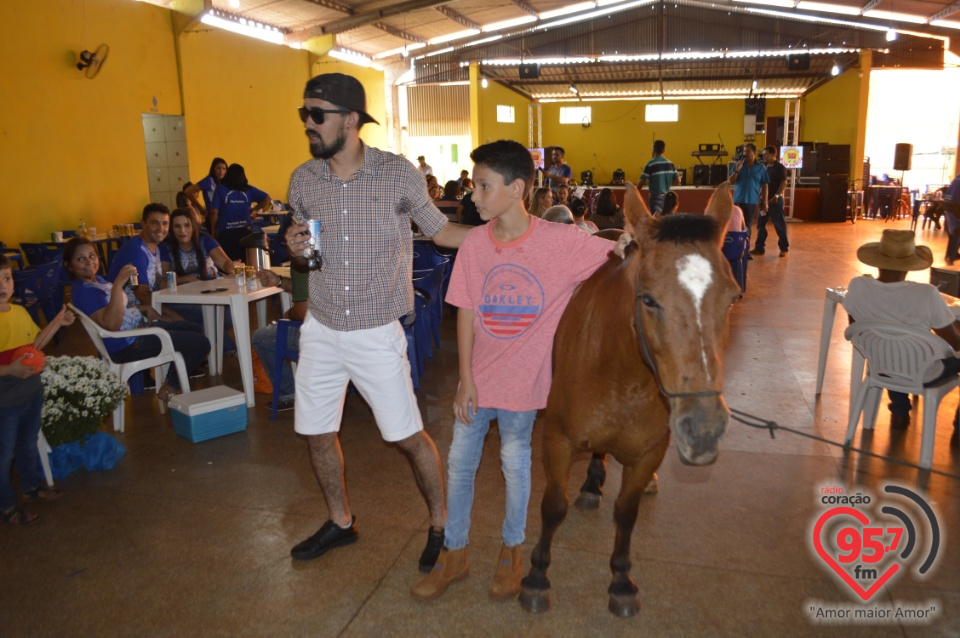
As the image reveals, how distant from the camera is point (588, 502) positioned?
3279mm

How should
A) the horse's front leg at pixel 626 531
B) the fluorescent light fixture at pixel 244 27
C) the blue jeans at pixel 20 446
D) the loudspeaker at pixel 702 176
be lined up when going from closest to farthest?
the horse's front leg at pixel 626 531 → the blue jeans at pixel 20 446 → the fluorescent light fixture at pixel 244 27 → the loudspeaker at pixel 702 176

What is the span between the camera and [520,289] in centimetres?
228

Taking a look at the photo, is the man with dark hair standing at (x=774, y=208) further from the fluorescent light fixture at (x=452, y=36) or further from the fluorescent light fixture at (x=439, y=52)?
the fluorescent light fixture at (x=439, y=52)

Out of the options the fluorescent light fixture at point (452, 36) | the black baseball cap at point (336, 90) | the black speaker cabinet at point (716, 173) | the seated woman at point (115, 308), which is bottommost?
the seated woman at point (115, 308)

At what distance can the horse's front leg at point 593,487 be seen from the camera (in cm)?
328

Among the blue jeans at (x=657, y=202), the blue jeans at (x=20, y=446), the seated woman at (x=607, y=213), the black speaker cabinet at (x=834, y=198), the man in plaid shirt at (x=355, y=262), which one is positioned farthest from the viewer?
the black speaker cabinet at (x=834, y=198)

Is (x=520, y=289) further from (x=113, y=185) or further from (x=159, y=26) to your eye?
(x=159, y=26)

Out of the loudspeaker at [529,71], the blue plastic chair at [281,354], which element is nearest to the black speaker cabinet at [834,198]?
the loudspeaker at [529,71]

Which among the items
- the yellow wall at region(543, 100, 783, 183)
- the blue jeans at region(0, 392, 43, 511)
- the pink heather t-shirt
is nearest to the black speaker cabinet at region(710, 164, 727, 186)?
the yellow wall at region(543, 100, 783, 183)

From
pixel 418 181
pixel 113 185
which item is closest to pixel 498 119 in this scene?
pixel 113 185

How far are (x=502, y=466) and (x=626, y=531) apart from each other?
1.68 feet

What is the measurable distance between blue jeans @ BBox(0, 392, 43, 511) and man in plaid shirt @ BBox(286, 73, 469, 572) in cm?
157

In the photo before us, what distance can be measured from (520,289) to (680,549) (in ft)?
4.71

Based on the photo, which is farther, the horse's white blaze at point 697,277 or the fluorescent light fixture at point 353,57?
the fluorescent light fixture at point 353,57
